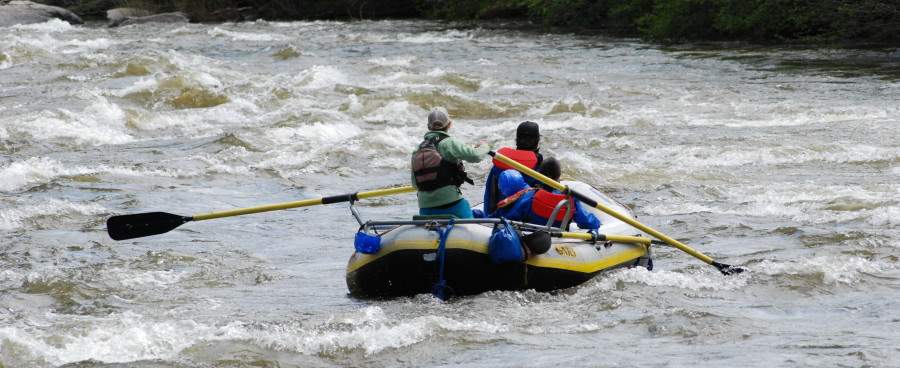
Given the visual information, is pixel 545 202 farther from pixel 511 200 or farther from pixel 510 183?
pixel 510 183

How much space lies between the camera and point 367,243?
20.7ft

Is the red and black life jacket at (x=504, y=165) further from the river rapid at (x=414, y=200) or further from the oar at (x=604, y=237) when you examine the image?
the river rapid at (x=414, y=200)

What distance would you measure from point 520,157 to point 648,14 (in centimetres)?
1960

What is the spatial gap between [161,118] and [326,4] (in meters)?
25.5

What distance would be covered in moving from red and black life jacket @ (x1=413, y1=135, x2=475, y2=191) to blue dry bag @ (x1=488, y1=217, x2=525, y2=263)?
51cm

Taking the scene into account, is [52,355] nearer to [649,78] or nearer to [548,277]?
[548,277]

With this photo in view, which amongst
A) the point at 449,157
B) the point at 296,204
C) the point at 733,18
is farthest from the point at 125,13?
the point at 449,157

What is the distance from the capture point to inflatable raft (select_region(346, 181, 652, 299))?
20.5 ft

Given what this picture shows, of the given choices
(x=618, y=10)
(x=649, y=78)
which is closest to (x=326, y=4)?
(x=618, y=10)

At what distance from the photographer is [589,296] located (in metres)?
6.45

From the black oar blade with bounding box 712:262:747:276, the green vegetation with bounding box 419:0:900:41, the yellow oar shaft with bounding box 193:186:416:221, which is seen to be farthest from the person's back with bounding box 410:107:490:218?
the green vegetation with bounding box 419:0:900:41

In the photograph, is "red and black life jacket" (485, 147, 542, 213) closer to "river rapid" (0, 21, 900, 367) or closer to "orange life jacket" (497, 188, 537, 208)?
"orange life jacket" (497, 188, 537, 208)

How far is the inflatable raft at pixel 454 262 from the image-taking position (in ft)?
20.5

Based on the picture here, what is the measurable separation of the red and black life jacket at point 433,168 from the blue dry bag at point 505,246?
51 cm
